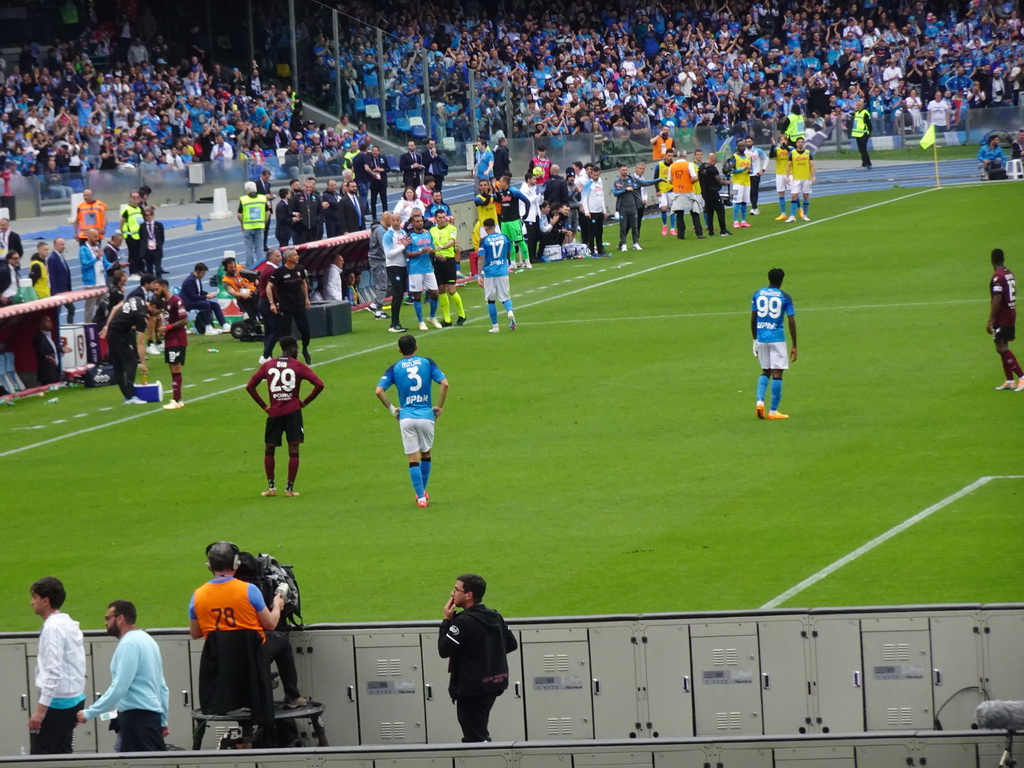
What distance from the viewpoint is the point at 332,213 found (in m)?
36.1

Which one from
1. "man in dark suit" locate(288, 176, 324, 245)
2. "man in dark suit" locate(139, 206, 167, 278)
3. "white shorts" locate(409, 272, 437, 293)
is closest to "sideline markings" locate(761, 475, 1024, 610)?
"white shorts" locate(409, 272, 437, 293)

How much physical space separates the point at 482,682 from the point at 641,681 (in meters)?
1.34

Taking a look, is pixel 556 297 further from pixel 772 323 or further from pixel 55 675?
pixel 55 675

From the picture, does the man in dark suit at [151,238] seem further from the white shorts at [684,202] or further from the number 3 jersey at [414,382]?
the number 3 jersey at [414,382]

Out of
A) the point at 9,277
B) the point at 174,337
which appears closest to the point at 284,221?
the point at 9,277

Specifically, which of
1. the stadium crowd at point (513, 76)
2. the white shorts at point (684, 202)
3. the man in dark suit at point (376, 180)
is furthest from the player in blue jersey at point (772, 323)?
the stadium crowd at point (513, 76)

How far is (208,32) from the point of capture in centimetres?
5825

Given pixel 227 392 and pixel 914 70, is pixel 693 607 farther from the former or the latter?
pixel 914 70

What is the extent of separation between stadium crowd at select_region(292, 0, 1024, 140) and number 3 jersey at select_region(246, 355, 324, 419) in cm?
3450

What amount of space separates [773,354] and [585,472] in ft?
10.4

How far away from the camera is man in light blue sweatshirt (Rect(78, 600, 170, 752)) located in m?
9.86

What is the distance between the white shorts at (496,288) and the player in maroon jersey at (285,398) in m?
10.3

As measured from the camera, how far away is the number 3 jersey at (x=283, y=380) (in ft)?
59.5

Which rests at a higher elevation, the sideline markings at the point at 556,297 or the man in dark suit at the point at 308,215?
the man in dark suit at the point at 308,215
